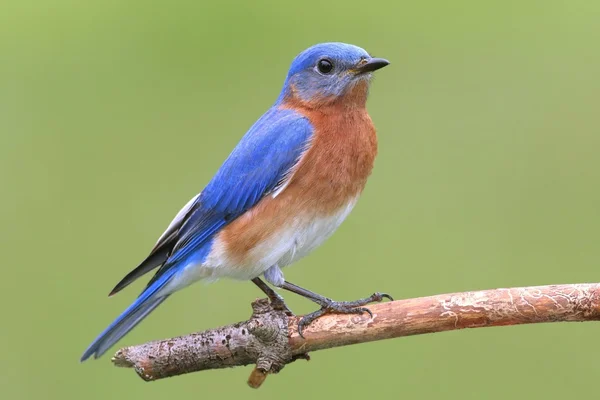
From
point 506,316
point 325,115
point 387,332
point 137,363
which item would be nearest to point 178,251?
point 137,363

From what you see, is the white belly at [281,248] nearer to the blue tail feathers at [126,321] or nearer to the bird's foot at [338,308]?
the blue tail feathers at [126,321]

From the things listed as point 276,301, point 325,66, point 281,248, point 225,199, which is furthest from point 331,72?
point 276,301

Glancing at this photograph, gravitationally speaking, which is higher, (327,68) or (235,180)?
(327,68)

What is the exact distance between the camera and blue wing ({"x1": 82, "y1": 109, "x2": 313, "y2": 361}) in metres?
4.02

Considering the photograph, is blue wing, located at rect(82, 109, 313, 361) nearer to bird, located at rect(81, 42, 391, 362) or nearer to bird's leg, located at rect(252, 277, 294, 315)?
bird, located at rect(81, 42, 391, 362)

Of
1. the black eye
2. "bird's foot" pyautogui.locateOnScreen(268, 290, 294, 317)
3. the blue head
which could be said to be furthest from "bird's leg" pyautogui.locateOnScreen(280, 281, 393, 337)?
the black eye

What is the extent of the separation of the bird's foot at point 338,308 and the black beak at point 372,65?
3.63ft

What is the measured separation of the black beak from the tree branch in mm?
1258

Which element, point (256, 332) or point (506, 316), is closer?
point (506, 316)

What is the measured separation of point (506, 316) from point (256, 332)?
103 centimetres

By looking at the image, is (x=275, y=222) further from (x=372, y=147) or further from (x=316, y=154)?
(x=372, y=147)

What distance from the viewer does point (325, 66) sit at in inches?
168

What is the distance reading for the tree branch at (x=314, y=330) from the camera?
3195 mm

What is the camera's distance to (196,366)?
3.58 metres
